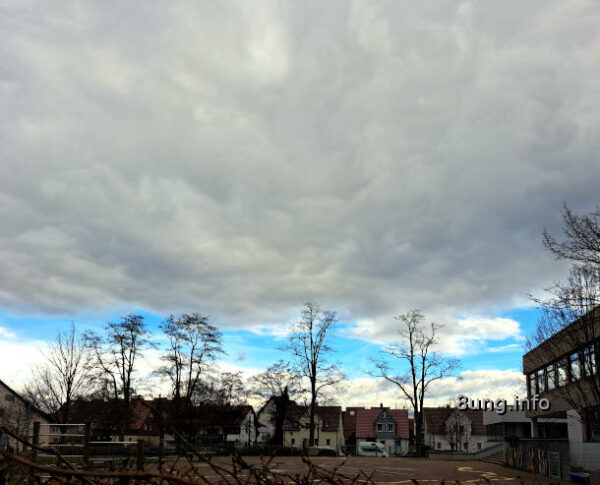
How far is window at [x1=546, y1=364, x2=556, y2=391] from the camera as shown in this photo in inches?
1403

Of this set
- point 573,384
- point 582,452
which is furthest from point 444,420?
point 582,452

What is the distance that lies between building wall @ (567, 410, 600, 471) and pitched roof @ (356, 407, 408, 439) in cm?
5391

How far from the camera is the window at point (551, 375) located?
3564 cm

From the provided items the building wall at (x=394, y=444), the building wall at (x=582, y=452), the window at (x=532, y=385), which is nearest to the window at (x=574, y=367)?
the building wall at (x=582, y=452)

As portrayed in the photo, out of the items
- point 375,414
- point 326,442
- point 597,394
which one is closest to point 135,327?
point 597,394

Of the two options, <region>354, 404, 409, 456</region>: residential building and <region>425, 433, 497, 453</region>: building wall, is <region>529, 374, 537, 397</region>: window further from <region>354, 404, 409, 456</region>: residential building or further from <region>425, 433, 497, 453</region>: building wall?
<region>354, 404, 409, 456</region>: residential building

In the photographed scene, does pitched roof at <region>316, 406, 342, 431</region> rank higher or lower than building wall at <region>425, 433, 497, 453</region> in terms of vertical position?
higher

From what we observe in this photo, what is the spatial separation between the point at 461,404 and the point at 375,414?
92.9 feet

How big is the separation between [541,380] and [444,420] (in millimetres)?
43010

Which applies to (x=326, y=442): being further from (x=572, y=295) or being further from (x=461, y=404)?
(x=572, y=295)

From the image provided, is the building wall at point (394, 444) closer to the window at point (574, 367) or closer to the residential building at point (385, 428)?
the residential building at point (385, 428)

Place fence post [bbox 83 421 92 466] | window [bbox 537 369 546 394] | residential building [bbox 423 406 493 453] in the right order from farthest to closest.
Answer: residential building [bbox 423 406 493 453]
window [bbox 537 369 546 394]
fence post [bbox 83 421 92 466]

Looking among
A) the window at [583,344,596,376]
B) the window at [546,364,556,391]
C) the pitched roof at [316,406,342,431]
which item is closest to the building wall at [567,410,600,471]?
the window at [583,344,596,376]

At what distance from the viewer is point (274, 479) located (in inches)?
95.5
